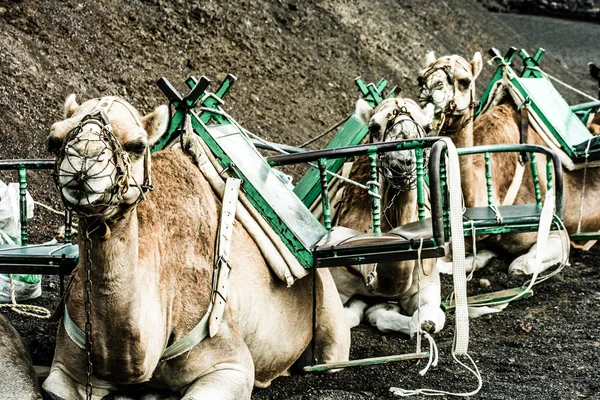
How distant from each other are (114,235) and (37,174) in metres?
5.97

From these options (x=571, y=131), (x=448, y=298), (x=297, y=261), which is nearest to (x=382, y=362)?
(x=297, y=261)

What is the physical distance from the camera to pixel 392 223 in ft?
22.5

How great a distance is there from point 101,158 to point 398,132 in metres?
2.74

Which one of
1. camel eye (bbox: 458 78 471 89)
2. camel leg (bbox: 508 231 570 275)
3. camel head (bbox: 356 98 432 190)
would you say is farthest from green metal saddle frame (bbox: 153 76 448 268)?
camel leg (bbox: 508 231 570 275)

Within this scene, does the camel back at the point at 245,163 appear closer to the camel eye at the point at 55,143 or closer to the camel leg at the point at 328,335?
the camel leg at the point at 328,335

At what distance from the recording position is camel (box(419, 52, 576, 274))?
8.28 meters

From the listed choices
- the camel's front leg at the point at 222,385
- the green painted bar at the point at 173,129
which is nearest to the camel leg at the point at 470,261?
the green painted bar at the point at 173,129

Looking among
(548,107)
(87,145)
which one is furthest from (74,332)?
(548,107)

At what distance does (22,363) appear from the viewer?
495 cm

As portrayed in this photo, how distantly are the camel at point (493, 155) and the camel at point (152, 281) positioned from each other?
2925 mm

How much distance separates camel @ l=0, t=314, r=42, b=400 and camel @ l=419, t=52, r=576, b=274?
4095mm

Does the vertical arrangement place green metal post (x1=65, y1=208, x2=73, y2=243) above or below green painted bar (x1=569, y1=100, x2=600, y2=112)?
above

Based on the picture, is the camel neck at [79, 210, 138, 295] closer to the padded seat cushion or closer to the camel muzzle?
the camel muzzle

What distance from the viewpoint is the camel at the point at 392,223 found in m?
6.39
